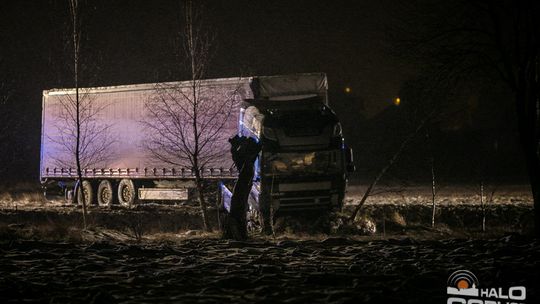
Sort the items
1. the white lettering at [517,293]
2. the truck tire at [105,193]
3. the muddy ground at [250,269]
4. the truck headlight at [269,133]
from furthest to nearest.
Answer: the truck tire at [105,193], the truck headlight at [269,133], the muddy ground at [250,269], the white lettering at [517,293]

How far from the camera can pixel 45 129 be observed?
96.4 ft

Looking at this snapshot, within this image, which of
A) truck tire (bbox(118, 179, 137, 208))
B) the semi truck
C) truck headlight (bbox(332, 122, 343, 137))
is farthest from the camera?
truck tire (bbox(118, 179, 137, 208))

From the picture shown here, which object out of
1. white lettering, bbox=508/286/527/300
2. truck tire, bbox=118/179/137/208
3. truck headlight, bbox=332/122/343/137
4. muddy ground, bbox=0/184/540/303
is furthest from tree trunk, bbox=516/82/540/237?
truck tire, bbox=118/179/137/208

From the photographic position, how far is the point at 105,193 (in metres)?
27.3

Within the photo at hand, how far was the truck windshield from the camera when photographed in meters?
17.0

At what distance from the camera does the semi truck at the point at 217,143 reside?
56.2ft

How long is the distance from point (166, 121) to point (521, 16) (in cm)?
1479

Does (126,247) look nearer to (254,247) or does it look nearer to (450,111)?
(254,247)

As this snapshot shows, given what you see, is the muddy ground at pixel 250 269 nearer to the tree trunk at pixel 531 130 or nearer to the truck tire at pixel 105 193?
the tree trunk at pixel 531 130

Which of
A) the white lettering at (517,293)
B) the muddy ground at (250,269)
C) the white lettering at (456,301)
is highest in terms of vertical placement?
the muddy ground at (250,269)

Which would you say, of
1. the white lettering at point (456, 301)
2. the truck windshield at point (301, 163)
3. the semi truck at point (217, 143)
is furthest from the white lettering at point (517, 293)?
the truck windshield at point (301, 163)

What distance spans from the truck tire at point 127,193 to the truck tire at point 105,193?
446 mm

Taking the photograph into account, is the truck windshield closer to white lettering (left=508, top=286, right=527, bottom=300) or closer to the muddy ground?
the muddy ground

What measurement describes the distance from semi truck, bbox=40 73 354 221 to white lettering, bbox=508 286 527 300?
9111mm
